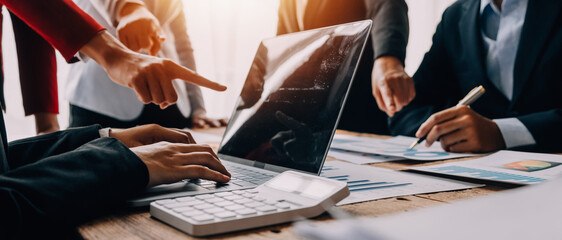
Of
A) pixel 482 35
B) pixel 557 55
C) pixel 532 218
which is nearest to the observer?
pixel 532 218

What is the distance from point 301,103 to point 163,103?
0.26 metres

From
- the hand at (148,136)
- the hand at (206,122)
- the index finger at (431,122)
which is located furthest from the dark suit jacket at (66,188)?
the hand at (206,122)

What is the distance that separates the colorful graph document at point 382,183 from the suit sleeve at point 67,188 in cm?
24

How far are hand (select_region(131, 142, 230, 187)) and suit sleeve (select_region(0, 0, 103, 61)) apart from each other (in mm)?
370

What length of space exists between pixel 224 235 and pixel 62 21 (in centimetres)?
64

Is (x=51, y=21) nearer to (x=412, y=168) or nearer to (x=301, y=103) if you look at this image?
(x=301, y=103)

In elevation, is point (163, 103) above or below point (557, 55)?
below

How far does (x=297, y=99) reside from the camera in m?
0.69

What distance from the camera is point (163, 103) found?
2.43 feet

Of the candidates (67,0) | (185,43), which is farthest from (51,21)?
(185,43)

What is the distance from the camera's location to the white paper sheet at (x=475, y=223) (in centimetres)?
17

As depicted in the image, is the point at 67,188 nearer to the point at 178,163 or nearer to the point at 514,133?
the point at 178,163

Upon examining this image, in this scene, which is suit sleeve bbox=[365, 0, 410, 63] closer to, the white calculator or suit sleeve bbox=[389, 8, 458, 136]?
suit sleeve bbox=[389, 8, 458, 136]

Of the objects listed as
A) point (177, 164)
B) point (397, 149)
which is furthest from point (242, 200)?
point (397, 149)
